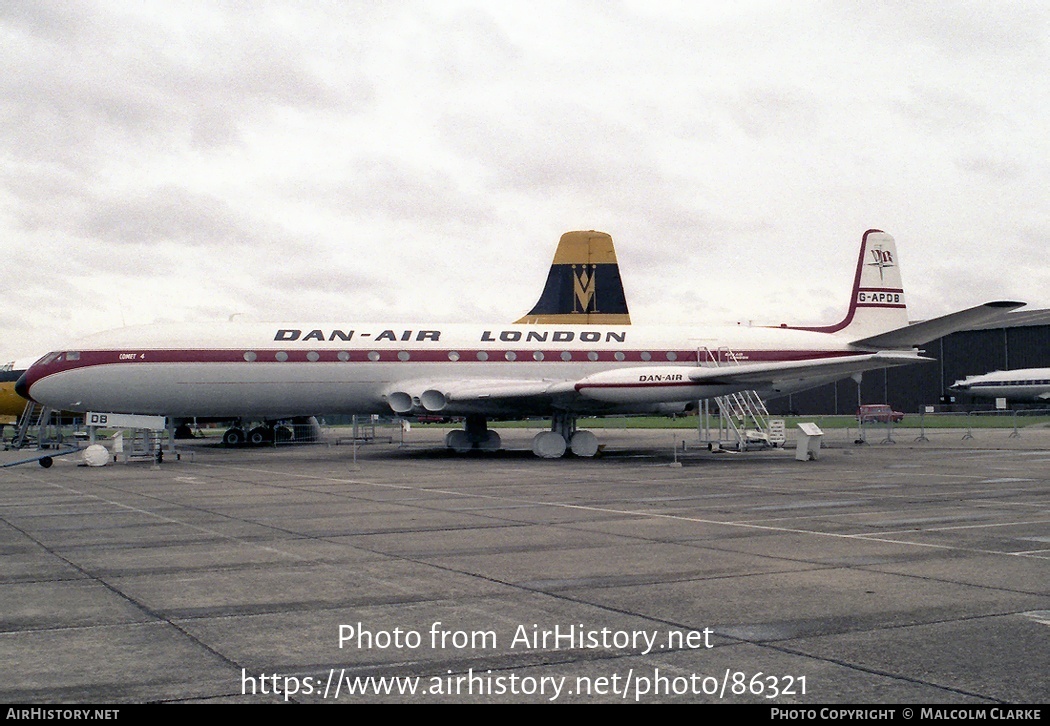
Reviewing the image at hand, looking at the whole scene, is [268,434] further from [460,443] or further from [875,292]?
[875,292]

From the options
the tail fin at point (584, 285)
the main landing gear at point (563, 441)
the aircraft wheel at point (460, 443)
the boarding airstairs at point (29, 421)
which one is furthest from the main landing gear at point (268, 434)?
the main landing gear at point (563, 441)

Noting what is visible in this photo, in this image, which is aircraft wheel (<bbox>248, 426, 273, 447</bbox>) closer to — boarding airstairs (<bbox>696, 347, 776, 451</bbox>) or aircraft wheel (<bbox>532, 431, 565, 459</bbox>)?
aircraft wheel (<bbox>532, 431, 565, 459</bbox>)

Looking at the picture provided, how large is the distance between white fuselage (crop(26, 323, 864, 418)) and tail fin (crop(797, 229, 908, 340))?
626 centimetres

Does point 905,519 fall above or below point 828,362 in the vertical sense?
below

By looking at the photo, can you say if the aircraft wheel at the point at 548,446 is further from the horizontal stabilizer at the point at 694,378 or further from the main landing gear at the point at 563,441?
the horizontal stabilizer at the point at 694,378

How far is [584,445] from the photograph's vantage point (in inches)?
1080

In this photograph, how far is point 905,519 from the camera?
12.2 m

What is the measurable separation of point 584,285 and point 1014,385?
1552 inches

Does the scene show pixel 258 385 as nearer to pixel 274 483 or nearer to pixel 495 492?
pixel 274 483

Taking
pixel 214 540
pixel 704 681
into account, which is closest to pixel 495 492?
pixel 214 540

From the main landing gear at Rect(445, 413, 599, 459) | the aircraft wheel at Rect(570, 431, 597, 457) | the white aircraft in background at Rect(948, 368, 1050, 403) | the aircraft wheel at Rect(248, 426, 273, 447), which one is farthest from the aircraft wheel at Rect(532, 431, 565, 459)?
the white aircraft in background at Rect(948, 368, 1050, 403)

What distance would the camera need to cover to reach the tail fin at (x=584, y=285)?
43844 mm

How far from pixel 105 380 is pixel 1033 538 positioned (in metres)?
22.7

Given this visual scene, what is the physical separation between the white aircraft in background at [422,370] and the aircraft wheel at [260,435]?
12.4 m
